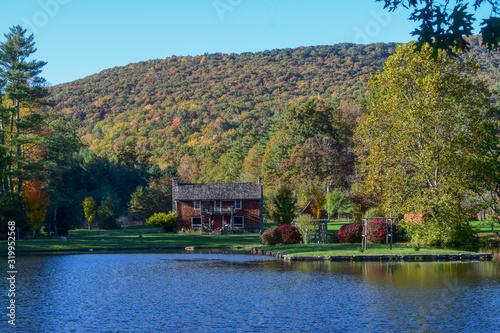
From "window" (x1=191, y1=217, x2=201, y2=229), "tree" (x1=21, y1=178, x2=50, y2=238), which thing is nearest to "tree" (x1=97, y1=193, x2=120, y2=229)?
"window" (x1=191, y1=217, x2=201, y2=229)

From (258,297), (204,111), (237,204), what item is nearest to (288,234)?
(258,297)

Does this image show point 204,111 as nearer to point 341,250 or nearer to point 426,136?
point 426,136

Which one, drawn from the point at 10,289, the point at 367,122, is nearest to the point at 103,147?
the point at 367,122

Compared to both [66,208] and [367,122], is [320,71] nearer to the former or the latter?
[66,208]

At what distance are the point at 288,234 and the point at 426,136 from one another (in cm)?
1417

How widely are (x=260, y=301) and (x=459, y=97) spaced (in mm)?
26079

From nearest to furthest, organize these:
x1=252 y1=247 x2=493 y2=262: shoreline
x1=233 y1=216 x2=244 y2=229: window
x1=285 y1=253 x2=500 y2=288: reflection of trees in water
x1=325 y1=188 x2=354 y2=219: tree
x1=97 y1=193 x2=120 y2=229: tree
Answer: x1=285 y1=253 x2=500 y2=288: reflection of trees in water → x1=252 y1=247 x2=493 y2=262: shoreline → x1=233 y1=216 x2=244 y2=229: window → x1=325 y1=188 x2=354 y2=219: tree → x1=97 y1=193 x2=120 y2=229: tree

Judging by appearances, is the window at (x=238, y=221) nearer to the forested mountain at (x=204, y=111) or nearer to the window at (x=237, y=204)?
the window at (x=237, y=204)

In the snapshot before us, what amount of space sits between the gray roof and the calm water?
128 ft

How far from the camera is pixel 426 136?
135 ft

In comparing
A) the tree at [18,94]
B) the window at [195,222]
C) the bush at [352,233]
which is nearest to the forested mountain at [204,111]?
the window at [195,222]

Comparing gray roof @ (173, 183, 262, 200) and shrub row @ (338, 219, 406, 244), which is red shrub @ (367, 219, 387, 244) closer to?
shrub row @ (338, 219, 406, 244)

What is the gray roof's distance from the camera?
73750 mm

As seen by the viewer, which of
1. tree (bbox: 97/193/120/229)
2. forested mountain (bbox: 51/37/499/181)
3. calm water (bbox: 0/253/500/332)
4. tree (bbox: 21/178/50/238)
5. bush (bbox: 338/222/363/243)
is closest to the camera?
calm water (bbox: 0/253/500/332)
